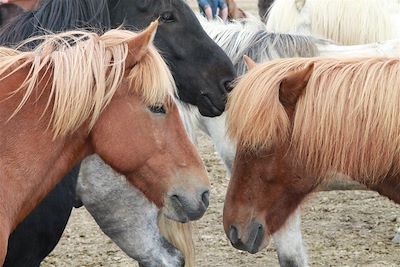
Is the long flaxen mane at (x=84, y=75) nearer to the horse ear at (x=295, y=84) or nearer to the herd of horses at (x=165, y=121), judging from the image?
the herd of horses at (x=165, y=121)

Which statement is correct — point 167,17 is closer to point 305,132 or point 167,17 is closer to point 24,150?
point 305,132

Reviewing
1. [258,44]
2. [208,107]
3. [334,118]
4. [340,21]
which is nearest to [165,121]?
[334,118]

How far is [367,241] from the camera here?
5.78 meters

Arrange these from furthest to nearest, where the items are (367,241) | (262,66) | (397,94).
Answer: (367,241) < (262,66) < (397,94)

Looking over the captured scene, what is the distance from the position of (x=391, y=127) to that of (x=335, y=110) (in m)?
0.20

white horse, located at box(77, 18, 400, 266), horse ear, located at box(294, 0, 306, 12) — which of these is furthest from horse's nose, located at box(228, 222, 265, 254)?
horse ear, located at box(294, 0, 306, 12)

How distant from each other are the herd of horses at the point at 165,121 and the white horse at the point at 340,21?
2.31 metres

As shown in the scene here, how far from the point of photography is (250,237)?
3.15 metres

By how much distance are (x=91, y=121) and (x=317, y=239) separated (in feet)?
11.2

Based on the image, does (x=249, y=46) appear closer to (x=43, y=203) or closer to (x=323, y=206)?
(x=43, y=203)

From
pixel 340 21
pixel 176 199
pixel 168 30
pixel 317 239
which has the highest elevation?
pixel 168 30

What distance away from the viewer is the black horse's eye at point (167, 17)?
3578 mm

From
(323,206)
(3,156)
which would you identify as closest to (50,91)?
(3,156)

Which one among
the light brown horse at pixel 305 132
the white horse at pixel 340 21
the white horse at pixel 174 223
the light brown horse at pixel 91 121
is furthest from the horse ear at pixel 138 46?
the white horse at pixel 340 21
